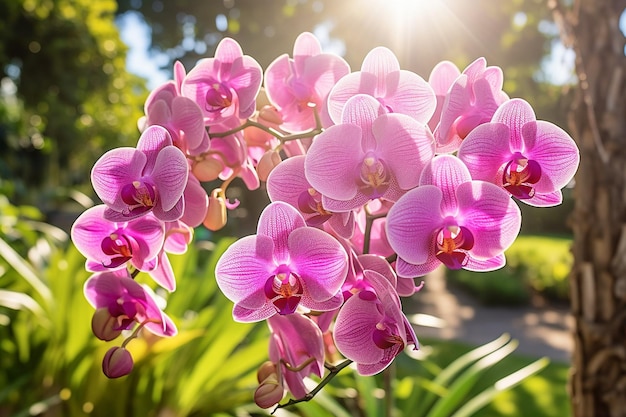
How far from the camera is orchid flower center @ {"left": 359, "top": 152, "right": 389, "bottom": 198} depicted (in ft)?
1.08

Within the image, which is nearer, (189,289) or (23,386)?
(23,386)

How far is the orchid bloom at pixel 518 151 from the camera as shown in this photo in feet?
1.04

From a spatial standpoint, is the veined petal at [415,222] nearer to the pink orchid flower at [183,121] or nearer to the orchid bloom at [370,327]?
the orchid bloom at [370,327]

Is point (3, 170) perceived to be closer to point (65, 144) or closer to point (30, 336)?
point (65, 144)

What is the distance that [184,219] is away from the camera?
0.40m

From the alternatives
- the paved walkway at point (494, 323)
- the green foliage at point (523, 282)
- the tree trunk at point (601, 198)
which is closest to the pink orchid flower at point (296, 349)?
the tree trunk at point (601, 198)

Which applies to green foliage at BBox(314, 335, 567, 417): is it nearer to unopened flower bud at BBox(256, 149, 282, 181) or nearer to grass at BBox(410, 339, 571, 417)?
grass at BBox(410, 339, 571, 417)

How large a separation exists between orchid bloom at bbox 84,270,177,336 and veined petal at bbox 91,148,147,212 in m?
0.08

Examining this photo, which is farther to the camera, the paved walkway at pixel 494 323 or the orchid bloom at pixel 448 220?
the paved walkway at pixel 494 323

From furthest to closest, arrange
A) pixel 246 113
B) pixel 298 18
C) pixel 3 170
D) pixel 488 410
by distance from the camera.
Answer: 1. pixel 3 170
2. pixel 298 18
3. pixel 488 410
4. pixel 246 113

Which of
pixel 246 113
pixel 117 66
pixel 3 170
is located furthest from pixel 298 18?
pixel 3 170

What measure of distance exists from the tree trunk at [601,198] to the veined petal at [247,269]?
2.03 ft

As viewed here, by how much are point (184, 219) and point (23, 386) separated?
1243mm

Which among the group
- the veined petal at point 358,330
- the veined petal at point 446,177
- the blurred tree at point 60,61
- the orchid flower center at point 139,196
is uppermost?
the veined petal at point 446,177
